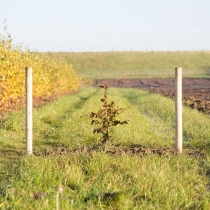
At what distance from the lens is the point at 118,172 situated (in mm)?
7680

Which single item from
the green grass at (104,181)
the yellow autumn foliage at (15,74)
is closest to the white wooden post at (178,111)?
the green grass at (104,181)

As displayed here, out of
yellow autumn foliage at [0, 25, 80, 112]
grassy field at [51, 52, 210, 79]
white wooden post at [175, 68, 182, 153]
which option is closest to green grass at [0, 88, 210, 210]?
white wooden post at [175, 68, 182, 153]

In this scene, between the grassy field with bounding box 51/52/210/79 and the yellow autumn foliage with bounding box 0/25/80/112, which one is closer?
the yellow autumn foliage with bounding box 0/25/80/112

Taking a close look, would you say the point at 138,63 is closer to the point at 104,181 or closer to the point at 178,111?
the point at 178,111

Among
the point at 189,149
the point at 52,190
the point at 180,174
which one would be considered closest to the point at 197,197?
the point at 180,174

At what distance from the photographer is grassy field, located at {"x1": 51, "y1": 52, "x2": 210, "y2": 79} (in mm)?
85062

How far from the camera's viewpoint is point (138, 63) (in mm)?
93000

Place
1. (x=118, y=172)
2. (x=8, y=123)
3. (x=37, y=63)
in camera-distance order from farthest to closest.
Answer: (x=37, y=63), (x=8, y=123), (x=118, y=172)

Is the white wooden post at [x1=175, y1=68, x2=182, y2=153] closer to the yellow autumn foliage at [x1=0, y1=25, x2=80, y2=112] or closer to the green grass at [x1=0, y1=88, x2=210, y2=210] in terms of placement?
the green grass at [x1=0, y1=88, x2=210, y2=210]

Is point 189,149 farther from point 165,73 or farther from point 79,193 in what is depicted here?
point 165,73

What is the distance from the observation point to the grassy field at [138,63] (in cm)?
8506

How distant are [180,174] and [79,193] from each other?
2.10 metres

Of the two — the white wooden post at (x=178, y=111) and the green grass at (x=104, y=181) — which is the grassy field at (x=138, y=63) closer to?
the white wooden post at (x=178, y=111)

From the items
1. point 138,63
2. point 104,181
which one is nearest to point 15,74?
point 104,181
